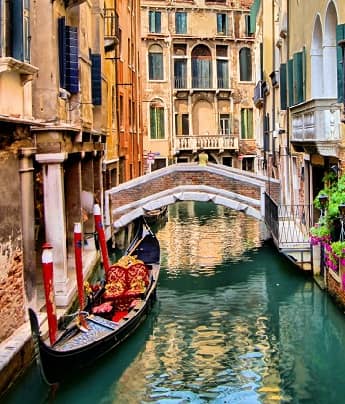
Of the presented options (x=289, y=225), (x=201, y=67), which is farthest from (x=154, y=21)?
(x=289, y=225)

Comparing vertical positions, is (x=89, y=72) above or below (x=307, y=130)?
above

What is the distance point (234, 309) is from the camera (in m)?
9.51

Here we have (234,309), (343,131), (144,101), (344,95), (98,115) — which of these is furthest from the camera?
(144,101)

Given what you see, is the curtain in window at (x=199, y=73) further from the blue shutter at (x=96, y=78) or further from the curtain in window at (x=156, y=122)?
the blue shutter at (x=96, y=78)

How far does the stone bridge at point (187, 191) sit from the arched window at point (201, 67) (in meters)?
13.0

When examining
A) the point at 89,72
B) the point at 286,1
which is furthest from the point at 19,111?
the point at 286,1

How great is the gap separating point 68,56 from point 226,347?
13.2 ft

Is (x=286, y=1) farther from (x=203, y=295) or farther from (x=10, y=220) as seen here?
(x=10, y=220)

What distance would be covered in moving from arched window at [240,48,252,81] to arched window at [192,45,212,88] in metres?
1.26

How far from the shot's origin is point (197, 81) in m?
25.8

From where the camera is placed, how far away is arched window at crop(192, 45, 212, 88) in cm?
2575

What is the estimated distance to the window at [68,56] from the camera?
8.75 metres

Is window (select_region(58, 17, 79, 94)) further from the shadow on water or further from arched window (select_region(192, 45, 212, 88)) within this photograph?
arched window (select_region(192, 45, 212, 88))

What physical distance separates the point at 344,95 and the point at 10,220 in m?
3.72
